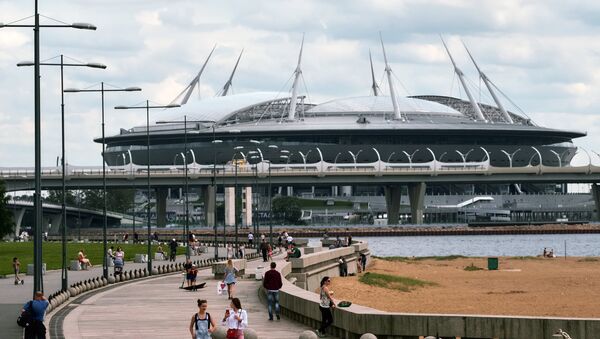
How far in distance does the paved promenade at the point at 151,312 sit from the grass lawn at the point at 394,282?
28.7ft

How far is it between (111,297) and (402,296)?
50.9 ft

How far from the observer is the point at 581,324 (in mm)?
30953

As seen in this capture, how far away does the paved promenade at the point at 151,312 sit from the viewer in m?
41.4

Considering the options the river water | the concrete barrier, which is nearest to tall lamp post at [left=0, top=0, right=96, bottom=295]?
the concrete barrier

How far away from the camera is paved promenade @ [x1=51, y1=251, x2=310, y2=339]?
136 ft

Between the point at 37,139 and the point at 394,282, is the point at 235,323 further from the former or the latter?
the point at 394,282

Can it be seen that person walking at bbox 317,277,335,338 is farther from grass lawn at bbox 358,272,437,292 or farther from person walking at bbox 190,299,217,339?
grass lawn at bbox 358,272,437,292

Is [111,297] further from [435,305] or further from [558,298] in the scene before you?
[558,298]

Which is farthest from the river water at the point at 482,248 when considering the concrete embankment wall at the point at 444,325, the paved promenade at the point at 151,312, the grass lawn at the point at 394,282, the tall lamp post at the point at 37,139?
the concrete embankment wall at the point at 444,325

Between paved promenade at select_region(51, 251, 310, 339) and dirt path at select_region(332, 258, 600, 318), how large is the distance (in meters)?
5.93

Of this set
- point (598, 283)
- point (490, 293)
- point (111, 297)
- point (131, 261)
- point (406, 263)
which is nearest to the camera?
point (111, 297)

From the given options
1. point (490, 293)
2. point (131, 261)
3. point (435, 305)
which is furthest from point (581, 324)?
point (131, 261)

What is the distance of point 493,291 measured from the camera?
73688 millimetres

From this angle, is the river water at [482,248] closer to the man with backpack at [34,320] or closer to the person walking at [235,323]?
the man with backpack at [34,320]
